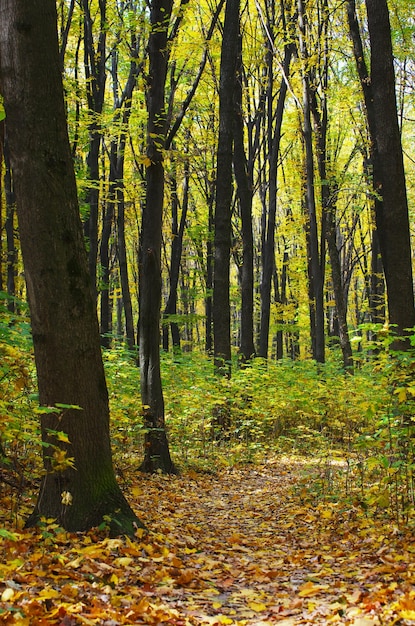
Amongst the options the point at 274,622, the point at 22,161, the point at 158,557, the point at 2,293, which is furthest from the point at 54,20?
the point at 274,622

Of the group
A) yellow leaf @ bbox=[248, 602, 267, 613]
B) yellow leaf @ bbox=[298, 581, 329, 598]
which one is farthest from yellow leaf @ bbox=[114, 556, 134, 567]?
yellow leaf @ bbox=[298, 581, 329, 598]

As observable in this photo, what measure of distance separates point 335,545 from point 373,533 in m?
0.35

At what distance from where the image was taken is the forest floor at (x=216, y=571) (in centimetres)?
302

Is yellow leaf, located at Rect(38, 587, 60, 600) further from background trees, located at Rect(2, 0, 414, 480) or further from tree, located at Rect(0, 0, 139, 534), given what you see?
background trees, located at Rect(2, 0, 414, 480)

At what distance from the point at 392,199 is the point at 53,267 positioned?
17.1ft

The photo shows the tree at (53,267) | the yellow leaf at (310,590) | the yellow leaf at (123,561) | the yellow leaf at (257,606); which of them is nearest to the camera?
the yellow leaf at (257,606)

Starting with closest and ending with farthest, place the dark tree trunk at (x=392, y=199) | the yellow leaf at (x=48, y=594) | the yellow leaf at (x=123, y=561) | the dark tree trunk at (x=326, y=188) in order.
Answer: the yellow leaf at (x=48, y=594) < the yellow leaf at (x=123, y=561) < the dark tree trunk at (x=392, y=199) < the dark tree trunk at (x=326, y=188)

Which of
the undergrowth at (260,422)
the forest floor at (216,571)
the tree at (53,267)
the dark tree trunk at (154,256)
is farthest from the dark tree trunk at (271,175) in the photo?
the tree at (53,267)

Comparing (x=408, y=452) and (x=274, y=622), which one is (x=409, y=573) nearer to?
(x=274, y=622)

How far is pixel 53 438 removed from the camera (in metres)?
4.32

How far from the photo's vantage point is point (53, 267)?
4.16 metres

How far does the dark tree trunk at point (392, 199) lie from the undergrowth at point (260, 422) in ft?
3.04

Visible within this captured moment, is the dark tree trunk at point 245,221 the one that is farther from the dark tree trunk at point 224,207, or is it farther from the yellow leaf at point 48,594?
the yellow leaf at point 48,594

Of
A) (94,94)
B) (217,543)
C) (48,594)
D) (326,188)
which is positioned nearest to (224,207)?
(94,94)
